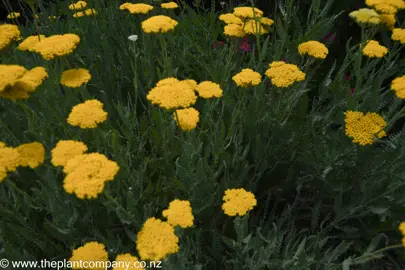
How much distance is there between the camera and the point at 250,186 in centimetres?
123

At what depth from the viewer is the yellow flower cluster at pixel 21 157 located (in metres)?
0.93

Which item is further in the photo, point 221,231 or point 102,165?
point 221,231

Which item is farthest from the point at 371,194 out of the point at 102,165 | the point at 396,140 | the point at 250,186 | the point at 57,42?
the point at 57,42

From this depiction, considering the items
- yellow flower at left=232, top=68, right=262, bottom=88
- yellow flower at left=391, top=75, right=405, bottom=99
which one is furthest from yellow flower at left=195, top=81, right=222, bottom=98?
yellow flower at left=391, top=75, right=405, bottom=99

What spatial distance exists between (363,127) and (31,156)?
37.0 inches

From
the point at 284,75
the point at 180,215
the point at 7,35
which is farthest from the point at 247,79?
the point at 7,35

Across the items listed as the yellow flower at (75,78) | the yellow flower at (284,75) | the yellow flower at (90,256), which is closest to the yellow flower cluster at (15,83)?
the yellow flower at (75,78)

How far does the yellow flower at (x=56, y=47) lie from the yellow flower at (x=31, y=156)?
31 centimetres

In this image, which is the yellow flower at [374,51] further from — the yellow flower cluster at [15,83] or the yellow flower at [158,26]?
the yellow flower cluster at [15,83]

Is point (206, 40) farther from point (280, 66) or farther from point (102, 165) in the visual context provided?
point (102, 165)

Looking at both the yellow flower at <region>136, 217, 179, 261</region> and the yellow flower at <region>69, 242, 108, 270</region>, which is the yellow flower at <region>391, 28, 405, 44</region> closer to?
the yellow flower at <region>136, 217, 179, 261</region>

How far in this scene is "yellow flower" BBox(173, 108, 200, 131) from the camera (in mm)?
1074

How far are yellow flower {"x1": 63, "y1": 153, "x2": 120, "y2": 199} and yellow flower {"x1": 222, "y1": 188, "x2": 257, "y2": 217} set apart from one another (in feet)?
1.07

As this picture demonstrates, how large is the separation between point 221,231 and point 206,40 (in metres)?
0.90
